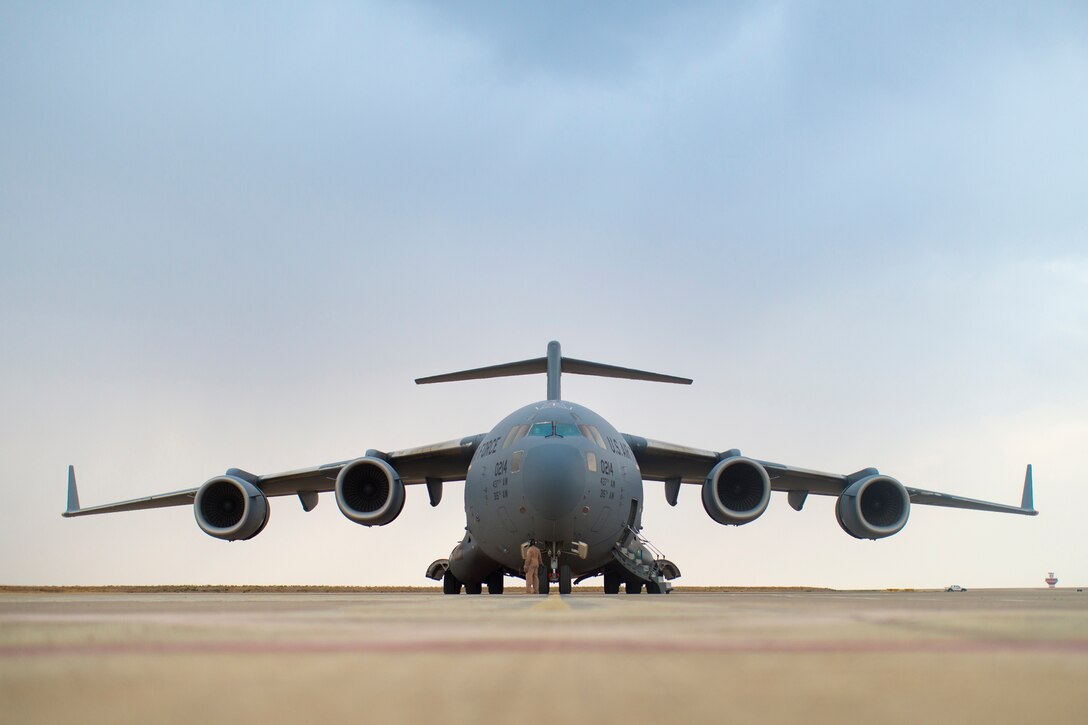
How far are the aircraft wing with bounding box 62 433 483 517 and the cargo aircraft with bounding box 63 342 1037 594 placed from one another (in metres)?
0.04

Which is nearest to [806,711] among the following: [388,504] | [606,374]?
[388,504]

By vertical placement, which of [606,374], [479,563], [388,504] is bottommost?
[479,563]

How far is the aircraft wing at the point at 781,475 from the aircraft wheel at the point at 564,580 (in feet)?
16.4

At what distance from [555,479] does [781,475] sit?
8021mm

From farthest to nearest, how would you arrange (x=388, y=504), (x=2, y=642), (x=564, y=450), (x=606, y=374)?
(x=606, y=374)
(x=388, y=504)
(x=564, y=450)
(x=2, y=642)

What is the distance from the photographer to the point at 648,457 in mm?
17344

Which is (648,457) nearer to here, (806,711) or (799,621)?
(799,621)

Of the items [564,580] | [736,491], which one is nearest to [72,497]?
[564,580]

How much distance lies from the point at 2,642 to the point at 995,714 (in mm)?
2349

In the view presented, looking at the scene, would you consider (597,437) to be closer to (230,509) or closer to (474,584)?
(474,584)

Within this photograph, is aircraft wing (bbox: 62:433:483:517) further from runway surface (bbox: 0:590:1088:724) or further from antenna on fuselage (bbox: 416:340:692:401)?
runway surface (bbox: 0:590:1088:724)

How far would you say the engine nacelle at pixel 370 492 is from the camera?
1513 centimetres

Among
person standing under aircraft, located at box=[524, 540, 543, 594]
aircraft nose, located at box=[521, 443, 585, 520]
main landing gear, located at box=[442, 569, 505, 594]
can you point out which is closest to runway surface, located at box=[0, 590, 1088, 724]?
aircraft nose, located at box=[521, 443, 585, 520]

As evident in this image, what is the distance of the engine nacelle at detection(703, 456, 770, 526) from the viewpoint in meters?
15.0
